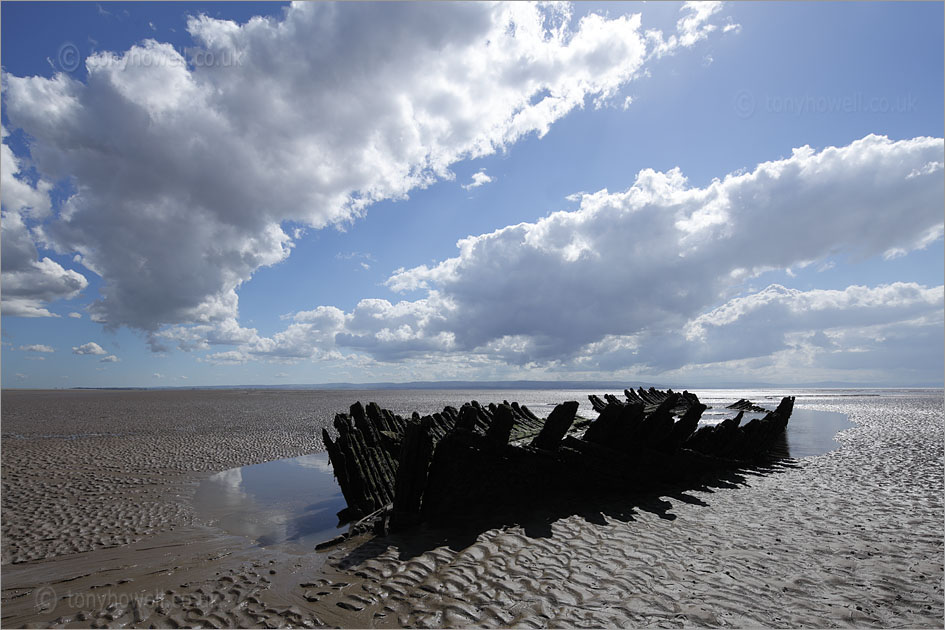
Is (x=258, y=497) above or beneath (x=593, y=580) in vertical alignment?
beneath

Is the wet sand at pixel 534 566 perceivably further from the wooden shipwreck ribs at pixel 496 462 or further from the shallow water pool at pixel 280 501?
the wooden shipwreck ribs at pixel 496 462

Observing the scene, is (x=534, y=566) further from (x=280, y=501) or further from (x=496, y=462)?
(x=280, y=501)

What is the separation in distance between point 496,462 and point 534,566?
104 inches

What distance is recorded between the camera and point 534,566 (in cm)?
615

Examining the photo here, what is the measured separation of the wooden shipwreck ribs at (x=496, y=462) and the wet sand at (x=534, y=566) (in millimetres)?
645

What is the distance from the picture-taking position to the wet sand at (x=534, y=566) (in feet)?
16.5

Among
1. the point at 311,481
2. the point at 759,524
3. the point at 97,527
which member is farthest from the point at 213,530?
the point at 759,524

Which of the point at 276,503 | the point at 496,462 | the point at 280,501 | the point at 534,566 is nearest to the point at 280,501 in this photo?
the point at 280,501

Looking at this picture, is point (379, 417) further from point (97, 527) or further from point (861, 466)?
point (861, 466)

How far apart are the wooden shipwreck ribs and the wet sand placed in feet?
2.12

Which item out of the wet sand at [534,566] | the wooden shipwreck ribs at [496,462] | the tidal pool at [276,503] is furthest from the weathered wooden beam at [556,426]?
the tidal pool at [276,503]

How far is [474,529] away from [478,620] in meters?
2.67

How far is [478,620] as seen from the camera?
490 centimetres

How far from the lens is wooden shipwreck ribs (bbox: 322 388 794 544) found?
8055 millimetres
